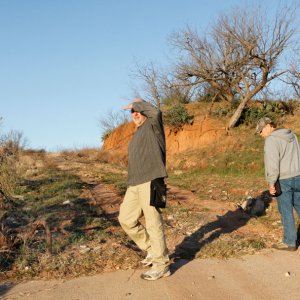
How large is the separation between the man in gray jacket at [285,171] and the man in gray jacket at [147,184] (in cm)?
159

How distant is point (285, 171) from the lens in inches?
210

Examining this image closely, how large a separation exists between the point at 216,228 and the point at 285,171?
5.72 ft

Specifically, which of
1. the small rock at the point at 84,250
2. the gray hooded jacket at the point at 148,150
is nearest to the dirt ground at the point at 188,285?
the small rock at the point at 84,250

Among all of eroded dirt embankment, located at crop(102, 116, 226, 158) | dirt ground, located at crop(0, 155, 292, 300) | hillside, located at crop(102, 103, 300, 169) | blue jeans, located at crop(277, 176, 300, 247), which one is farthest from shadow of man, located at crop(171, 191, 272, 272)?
eroded dirt embankment, located at crop(102, 116, 226, 158)

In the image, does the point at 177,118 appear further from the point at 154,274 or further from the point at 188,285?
the point at 188,285

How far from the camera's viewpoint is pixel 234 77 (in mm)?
19641

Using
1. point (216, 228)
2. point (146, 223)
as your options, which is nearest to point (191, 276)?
point (146, 223)

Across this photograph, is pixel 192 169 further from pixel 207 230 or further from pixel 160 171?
pixel 160 171

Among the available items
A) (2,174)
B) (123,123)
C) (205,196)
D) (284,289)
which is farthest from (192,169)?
(284,289)

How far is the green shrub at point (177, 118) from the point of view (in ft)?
68.3

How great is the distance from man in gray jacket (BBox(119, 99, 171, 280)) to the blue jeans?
71.0 inches

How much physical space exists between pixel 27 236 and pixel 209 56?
1576 cm

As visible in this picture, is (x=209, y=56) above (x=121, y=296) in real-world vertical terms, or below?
above

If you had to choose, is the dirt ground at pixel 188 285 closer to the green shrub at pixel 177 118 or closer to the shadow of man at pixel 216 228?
the shadow of man at pixel 216 228
